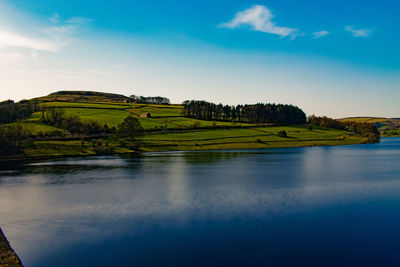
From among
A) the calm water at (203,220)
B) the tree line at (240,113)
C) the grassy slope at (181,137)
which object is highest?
the tree line at (240,113)

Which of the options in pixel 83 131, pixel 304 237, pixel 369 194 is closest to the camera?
pixel 304 237

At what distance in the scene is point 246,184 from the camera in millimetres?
45469

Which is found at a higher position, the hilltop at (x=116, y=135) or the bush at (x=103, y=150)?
the hilltop at (x=116, y=135)

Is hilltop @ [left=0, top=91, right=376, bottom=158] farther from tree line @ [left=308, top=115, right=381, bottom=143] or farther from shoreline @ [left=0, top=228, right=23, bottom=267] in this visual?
shoreline @ [left=0, top=228, right=23, bottom=267]

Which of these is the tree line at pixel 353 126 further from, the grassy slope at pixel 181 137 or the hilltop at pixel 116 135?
the grassy slope at pixel 181 137

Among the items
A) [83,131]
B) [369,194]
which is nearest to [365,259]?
[369,194]

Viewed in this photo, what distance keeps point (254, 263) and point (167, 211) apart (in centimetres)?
1405

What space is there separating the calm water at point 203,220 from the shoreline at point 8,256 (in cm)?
80

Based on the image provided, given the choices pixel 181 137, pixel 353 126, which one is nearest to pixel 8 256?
pixel 181 137

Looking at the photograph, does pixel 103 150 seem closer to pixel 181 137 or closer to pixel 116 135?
pixel 116 135

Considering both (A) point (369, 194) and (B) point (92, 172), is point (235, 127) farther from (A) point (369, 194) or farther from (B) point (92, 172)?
(A) point (369, 194)

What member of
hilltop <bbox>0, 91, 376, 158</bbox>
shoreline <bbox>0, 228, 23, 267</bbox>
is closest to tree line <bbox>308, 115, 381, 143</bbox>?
hilltop <bbox>0, 91, 376, 158</bbox>

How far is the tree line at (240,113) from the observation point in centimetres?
17961

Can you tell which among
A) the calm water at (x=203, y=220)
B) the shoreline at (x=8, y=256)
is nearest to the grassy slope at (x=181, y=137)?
the calm water at (x=203, y=220)
